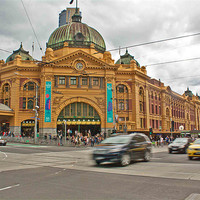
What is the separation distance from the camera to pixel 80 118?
47.4m

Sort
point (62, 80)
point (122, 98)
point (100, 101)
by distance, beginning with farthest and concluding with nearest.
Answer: point (122, 98) → point (100, 101) → point (62, 80)

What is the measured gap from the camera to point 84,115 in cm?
4775

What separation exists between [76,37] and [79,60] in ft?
25.5

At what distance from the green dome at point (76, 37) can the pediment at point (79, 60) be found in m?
5.33

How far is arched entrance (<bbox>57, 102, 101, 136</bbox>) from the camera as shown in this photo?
46.8m

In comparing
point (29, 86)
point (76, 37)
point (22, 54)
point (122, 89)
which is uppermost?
point (76, 37)

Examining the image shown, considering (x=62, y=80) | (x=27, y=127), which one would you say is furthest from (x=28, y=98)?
(x=62, y=80)

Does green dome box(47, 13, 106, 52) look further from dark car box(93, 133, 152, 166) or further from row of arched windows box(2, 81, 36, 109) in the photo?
dark car box(93, 133, 152, 166)

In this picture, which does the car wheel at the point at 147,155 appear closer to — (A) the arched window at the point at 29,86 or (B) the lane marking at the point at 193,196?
(B) the lane marking at the point at 193,196

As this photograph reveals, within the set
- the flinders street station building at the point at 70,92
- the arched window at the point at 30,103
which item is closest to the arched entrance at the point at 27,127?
the flinders street station building at the point at 70,92

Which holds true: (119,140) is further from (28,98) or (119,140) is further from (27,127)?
(27,127)

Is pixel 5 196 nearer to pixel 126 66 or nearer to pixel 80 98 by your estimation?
pixel 80 98

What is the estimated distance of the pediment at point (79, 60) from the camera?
156ft

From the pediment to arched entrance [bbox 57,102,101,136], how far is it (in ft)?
26.9
